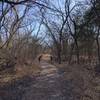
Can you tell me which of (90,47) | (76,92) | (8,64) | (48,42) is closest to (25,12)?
(8,64)

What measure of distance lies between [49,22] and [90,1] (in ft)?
65.5

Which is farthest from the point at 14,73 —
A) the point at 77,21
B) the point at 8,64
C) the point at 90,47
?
the point at 90,47

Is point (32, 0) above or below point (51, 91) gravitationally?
above

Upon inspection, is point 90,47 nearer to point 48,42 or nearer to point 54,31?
point 54,31

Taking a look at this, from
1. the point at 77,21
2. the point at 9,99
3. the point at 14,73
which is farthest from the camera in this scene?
the point at 77,21

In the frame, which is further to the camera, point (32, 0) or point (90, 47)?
point (90, 47)

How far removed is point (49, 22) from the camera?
54406 mm

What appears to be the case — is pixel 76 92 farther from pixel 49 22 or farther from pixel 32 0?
pixel 49 22

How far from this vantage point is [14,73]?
2464 cm

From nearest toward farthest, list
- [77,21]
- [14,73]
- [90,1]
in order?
1. [14,73]
2. [90,1]
3. [77,21]

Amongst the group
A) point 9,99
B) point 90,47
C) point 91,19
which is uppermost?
point 91,19

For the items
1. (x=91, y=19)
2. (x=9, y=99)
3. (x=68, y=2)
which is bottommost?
(x=9, y=99)

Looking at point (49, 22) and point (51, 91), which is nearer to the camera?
point (51, 91)

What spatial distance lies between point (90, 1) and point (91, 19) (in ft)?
7.36
